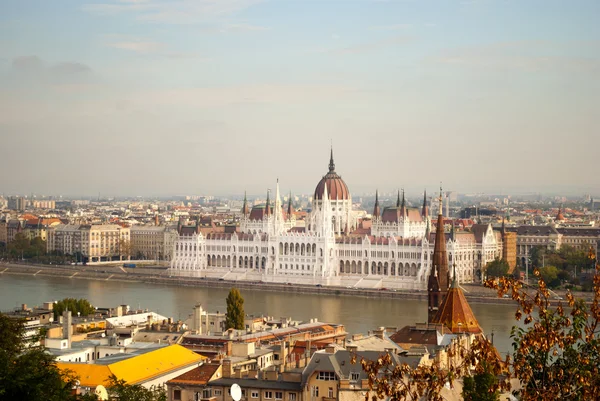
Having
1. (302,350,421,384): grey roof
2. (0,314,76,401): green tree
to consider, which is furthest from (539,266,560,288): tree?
(0,314,76,401): green tree

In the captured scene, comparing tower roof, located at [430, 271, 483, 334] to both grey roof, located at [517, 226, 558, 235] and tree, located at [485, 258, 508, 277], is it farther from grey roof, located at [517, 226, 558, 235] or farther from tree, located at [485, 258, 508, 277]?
grey roof, located at [517, 226, 558, 235]

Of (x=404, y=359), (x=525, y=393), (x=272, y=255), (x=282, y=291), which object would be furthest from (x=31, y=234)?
(x=525, y=393)

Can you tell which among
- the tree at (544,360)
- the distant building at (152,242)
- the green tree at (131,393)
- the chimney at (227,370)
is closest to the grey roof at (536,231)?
the distant building at (152,242)

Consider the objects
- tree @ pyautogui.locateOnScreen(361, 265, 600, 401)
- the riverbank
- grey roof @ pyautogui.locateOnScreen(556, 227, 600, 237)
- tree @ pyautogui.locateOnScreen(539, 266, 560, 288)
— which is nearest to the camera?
tree @ pyautogui.locateOnScreen(361, 265, 600, 401)

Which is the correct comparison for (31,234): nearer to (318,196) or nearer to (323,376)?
(318,196)

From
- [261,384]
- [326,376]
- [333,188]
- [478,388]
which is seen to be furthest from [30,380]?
[333,188]

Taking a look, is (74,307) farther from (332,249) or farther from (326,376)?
(332,249)
